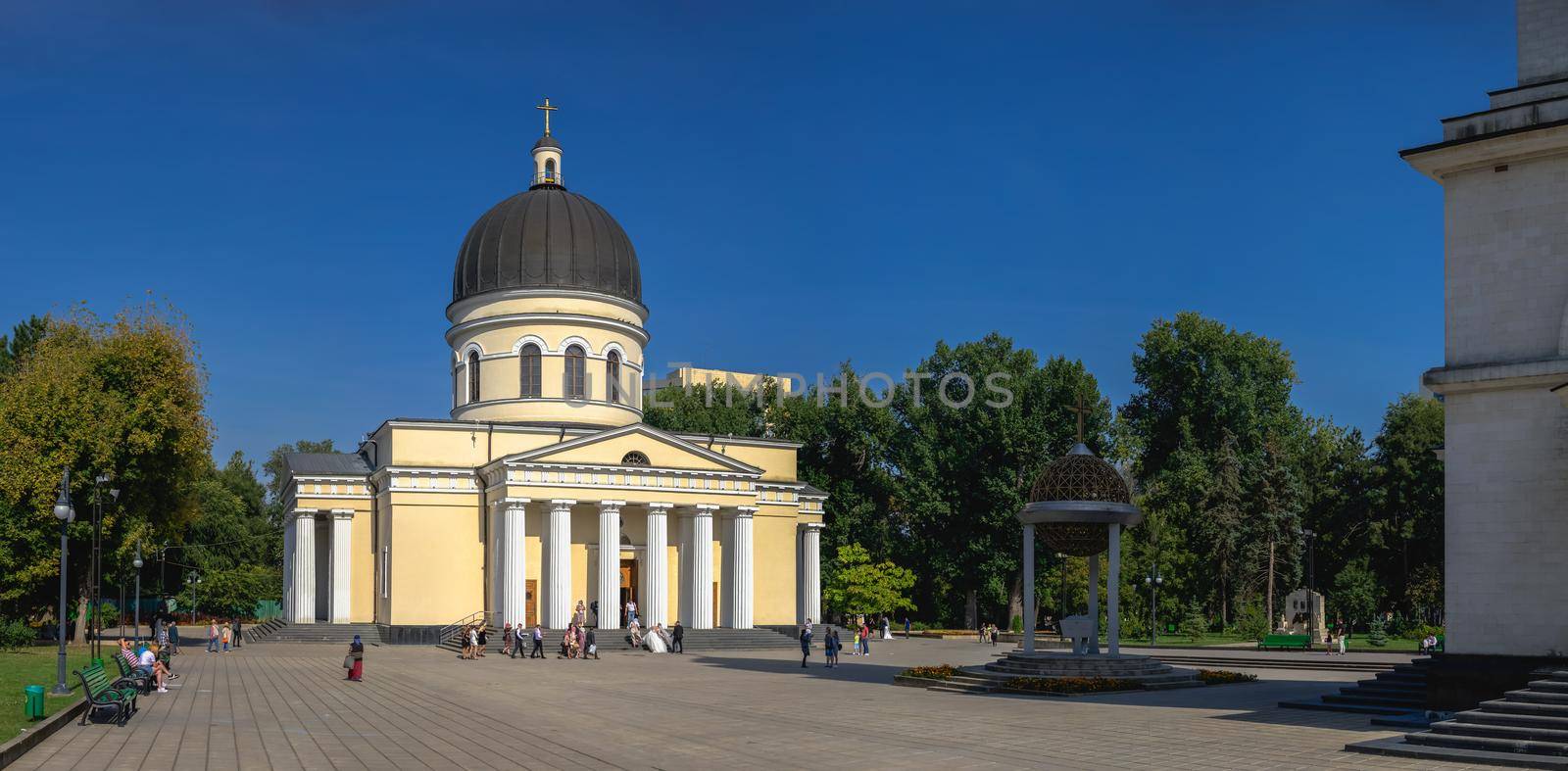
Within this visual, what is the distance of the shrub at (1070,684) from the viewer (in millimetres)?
26234

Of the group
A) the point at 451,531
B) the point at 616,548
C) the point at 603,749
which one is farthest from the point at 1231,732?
the point at 451,531

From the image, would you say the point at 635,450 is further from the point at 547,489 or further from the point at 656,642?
the point at 656,642

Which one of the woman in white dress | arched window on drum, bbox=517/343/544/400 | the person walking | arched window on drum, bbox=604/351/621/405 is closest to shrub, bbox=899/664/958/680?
the person walking

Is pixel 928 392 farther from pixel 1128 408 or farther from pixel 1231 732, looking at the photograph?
pixel 1231 732

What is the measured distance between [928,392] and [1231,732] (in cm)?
5115

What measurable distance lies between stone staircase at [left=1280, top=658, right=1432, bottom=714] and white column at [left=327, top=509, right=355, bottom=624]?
38.3 meters

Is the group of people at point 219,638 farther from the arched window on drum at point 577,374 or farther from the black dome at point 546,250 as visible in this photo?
the black dome at point 546,250

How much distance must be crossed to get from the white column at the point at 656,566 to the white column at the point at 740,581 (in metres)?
2.84

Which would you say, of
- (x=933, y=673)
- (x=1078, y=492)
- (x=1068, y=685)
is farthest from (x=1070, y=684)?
(x=1078, y=492)

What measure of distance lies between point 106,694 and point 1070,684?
17366 millimetres

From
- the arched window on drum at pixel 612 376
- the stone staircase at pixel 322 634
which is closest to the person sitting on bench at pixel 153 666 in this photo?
the stone staircase at pixel 322 634

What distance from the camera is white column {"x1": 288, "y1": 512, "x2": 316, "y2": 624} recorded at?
51.1 meters

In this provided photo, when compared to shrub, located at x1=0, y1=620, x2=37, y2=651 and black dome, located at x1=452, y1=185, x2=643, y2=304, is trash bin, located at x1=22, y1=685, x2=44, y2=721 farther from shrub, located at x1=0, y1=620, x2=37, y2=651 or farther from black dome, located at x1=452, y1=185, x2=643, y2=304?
black dome, located at x1=452, y1=185, x2=643, y2=304

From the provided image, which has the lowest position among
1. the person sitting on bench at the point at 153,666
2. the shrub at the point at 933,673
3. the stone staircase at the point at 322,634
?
the stone staircase at the point at 322,634
